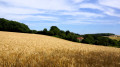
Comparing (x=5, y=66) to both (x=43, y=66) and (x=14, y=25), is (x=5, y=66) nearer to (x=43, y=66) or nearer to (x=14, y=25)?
(x=43, y=66)

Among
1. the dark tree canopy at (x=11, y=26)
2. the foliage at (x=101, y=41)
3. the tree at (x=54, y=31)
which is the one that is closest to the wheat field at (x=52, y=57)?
the foliage at (x=101, y=41)

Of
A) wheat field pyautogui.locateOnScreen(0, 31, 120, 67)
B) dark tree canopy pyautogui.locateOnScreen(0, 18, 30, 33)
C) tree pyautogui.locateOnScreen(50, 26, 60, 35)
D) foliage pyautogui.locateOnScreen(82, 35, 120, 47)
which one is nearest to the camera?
wheat field pyautogui.locateOnScreen(0, 31, 120, 67)

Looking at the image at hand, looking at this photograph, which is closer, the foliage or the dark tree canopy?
the foliage

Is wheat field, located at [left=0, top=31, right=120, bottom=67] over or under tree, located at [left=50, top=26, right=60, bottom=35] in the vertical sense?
under

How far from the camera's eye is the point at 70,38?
34875mm

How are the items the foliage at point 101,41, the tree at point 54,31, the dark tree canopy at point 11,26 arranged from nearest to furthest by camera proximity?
the foliage at point 101,41, the dark tree canopy at point 11,26, the tree at point 54,31

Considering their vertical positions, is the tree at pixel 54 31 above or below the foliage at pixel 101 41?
above

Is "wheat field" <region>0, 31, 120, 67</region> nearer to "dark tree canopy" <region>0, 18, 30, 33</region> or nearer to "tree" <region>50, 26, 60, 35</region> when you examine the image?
"tree" <region>50, 26, 60, 35</region>

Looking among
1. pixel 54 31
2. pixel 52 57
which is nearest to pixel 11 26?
pixel 54 31

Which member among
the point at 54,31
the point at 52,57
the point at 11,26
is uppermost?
the point at 11,26

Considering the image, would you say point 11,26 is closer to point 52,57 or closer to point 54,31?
point 54,31

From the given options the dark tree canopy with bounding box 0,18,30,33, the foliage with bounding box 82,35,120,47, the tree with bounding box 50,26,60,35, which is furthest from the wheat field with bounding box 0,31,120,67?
the dark tree canopy with bounding box 0,18,30,33

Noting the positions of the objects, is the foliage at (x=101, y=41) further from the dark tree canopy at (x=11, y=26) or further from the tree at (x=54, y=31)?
the dark tree canopy at (x=11, y=26)

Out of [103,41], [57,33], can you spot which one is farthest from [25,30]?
[103,41]
